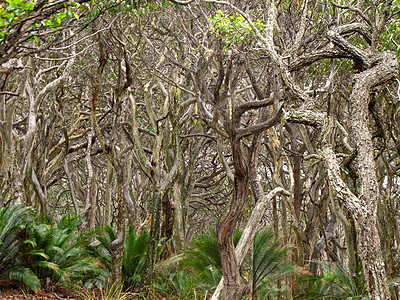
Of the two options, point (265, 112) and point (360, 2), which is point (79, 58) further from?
point (360, 2)

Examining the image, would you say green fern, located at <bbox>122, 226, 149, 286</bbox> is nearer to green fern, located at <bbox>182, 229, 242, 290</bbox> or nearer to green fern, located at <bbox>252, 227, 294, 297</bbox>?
green fern, located at <bbox>182, 229, 242, 290</bbox>

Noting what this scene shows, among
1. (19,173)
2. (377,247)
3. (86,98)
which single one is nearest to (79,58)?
(86,98)

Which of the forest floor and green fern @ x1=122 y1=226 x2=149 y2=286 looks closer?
the forest floor

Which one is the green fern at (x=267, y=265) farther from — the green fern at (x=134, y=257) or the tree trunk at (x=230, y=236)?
the green fern at (x=134, y=257)

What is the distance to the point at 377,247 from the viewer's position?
143 inches

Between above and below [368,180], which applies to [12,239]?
below

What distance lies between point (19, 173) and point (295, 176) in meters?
5.96

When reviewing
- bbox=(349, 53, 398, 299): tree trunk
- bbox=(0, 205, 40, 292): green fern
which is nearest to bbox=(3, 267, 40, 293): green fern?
bbox=(0, 205, 40, 292): green fern

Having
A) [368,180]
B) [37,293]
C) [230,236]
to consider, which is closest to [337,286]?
[230,236]

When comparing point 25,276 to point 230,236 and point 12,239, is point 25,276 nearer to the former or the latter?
point 12,239

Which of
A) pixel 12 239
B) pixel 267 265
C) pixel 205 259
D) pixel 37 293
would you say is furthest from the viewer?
pixel 205 259

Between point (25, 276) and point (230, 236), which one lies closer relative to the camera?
point (230, 236)

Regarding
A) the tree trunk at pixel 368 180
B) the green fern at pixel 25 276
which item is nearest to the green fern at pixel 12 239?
the green fern at pixel 25 276

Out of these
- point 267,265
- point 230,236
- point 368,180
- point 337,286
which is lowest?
point 337,286
